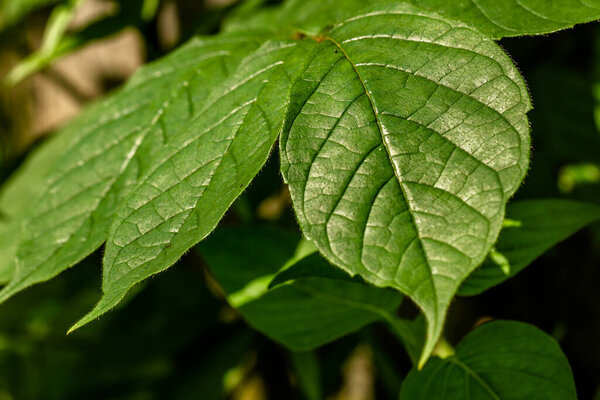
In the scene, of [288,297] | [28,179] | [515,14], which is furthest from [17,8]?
[515,14]

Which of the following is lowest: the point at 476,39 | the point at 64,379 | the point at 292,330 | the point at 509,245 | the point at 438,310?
the point at 64,379

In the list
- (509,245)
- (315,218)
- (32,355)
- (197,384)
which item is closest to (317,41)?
(315,218)

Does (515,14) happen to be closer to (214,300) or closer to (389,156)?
(389,156)

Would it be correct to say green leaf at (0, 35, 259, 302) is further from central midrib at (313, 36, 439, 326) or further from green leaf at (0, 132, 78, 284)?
green leaf at (0, 132, 78, 284)

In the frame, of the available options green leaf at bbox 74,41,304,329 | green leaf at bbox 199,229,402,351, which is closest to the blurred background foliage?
green leaf at bbox 199,229,402,351

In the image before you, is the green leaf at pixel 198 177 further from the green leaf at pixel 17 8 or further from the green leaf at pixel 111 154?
the green leaf at pixel 17 8

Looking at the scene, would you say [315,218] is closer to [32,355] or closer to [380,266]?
[380,266]

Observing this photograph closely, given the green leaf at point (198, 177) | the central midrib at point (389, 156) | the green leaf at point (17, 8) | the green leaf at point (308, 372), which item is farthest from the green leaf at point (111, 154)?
the green leaf at point (17, 8)
